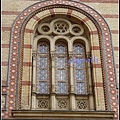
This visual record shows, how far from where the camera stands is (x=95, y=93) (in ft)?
30.8

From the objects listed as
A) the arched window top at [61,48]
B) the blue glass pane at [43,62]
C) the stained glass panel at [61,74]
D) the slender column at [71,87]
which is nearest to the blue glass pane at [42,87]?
the stained glass panel at [61,74]

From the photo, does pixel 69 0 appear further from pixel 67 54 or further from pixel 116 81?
pixel 116 81

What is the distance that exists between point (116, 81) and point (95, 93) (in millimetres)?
735

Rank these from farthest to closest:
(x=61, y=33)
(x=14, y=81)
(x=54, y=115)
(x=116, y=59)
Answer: (x=61, y=33) < (x=116, y=59) < (x=14, y=81) < (x=54, y=115)

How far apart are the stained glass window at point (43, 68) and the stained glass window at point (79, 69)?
35.2 inches

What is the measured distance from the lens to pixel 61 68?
10.0 metres

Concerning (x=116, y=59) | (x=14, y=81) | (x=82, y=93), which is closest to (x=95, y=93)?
(x=82, y=93)

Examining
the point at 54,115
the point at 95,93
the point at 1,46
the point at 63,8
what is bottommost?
the point at 54,115

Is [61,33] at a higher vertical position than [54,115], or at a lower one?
higher

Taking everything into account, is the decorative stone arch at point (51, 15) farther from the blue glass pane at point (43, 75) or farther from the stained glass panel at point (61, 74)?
the stained glass panel at point (61, 74)

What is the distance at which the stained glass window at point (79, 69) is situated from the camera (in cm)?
971

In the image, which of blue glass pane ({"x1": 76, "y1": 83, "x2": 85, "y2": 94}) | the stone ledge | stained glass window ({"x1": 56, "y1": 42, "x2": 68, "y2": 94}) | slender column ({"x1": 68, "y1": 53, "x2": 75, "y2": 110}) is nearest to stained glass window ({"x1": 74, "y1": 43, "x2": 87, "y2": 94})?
blue glass pane ({"x1": 76, "y1": 83, "x2": 85, "y2": 94})

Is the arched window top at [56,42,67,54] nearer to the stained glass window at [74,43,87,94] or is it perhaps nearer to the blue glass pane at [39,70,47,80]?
the stained glass window at [74,43,87,94]

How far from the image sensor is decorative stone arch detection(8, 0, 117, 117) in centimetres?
935
